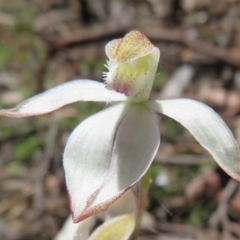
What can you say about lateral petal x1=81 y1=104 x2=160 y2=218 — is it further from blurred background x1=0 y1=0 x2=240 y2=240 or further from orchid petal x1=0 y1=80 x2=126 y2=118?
blurred background x1=0 y1=0 x2=240 y2=240

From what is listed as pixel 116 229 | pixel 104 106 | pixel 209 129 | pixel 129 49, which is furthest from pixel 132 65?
pixel 104 106

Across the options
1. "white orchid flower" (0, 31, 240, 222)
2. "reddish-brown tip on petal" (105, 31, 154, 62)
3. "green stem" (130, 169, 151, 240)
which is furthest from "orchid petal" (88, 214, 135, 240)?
"reddish-brown tip on petal" (105, 31, 154, 62)

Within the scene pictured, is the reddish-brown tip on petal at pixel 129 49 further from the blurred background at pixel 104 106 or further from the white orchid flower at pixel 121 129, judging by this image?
the blurred background at pixel 104 106

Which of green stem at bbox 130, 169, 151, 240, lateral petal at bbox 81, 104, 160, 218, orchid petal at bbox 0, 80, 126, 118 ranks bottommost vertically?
green stem at bbox 130, 169, 151, 240

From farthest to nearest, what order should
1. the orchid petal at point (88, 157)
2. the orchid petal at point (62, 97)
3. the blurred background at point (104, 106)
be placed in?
the blurred background at point (104, 106)
the orchid petal at point (62, 97)
the orchid petal at point (88, 157)

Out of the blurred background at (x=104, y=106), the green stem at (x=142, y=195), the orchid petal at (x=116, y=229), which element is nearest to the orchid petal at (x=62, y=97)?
the green stem at (x=142, y=195)
